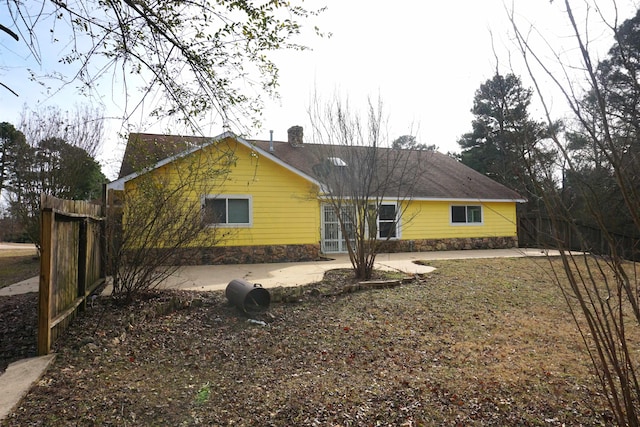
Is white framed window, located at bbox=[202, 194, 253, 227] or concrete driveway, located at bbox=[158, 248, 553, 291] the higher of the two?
white framed window, located at bbox=[202, 194, 253, 227]

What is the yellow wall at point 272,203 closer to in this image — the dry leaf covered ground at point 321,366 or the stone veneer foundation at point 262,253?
the stone veneer foundation at point 262,253

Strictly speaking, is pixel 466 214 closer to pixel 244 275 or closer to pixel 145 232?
pixel 244 275

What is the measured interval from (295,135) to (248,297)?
1350cm

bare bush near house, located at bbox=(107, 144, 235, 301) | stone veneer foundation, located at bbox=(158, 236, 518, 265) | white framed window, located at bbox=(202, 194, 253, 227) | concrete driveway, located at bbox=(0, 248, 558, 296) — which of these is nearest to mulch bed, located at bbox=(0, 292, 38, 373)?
concrete driveway, located at bbox=(0, 248, 558, 296)

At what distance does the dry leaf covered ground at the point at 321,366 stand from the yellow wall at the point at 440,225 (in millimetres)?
9375

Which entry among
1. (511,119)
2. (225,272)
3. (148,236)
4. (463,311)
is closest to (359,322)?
(463,311)

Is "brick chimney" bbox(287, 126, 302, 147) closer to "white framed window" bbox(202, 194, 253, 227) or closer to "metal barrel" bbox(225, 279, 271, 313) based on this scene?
"white framed window" bbox(202, 194, 253, 227)

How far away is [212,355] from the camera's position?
188 inches

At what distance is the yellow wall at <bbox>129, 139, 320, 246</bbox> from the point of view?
1306 cm

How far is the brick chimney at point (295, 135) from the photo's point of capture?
61.9ft

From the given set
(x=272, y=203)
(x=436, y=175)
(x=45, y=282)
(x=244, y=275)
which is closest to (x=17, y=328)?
(x=45, y=282)

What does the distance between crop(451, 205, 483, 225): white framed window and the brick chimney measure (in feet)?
25.0

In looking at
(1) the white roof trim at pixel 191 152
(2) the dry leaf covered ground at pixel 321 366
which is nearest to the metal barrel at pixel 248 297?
(2) the dry leaf covered ground at pixel 321 366

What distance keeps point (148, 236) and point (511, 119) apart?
568 centimetres
